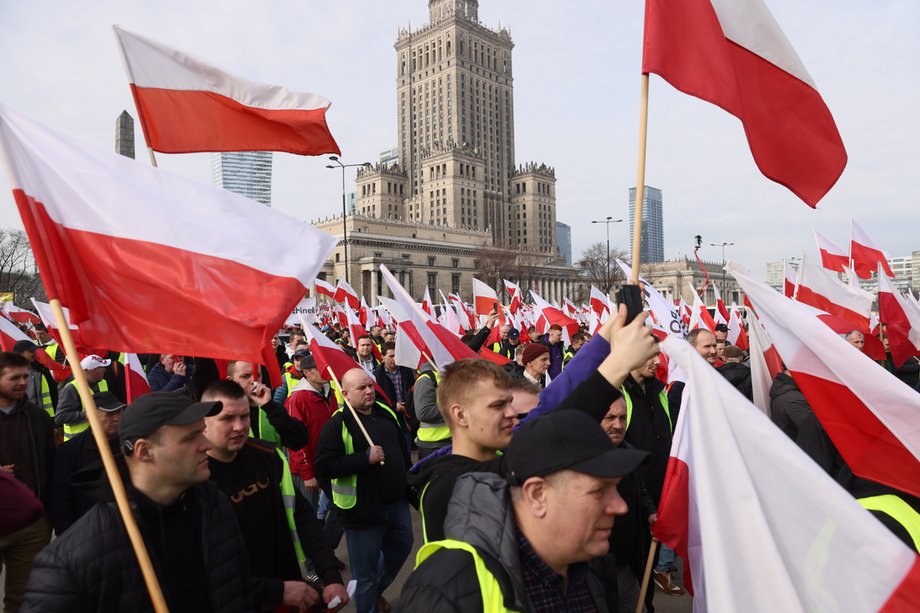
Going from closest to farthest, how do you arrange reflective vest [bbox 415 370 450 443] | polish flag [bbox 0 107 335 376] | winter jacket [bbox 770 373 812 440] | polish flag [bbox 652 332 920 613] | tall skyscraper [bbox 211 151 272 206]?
polish flag [bbox 652 332 920 613] < polish flag [bbox 0 107 335 376] < winter jacket [bbox 770 373 812 440] < reflective vest [bbox 415 370 450 443] < tall skyscraper [bbox 211 151 272 206]

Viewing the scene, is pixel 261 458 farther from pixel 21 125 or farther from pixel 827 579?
pixel 827 579

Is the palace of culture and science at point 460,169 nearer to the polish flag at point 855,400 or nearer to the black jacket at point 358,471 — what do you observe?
the black jacket at point 358,471

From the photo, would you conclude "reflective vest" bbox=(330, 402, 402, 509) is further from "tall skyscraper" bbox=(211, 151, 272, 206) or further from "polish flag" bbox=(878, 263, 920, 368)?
"tall skyscraper" bbox=(211, 151, 272, 206)

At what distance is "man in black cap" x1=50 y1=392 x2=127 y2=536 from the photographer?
3785 mm

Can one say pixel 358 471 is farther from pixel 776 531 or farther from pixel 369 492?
pixel 776 531

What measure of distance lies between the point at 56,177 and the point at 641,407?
12.3 ft

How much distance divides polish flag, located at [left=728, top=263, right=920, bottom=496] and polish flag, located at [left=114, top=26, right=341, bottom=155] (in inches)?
136

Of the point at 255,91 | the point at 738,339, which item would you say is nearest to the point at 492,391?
the point at 255,91

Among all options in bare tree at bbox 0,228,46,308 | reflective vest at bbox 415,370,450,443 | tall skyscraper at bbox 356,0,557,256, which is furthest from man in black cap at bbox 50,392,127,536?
tall skyscraper at bbox 356,0,557,256

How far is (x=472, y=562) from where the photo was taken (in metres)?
1.67

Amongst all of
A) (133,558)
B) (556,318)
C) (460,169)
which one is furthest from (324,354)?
(460,169)

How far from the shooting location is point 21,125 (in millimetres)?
2744

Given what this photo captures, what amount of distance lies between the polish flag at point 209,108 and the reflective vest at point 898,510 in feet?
13.3

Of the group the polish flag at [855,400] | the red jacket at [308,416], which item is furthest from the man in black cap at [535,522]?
the red jacket at [308,416]
